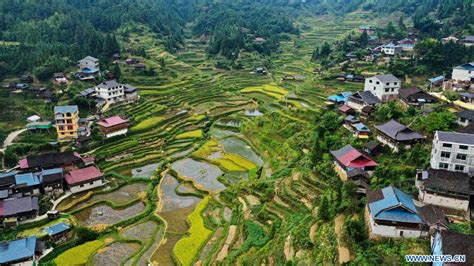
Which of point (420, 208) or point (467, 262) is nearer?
point (467, 262)

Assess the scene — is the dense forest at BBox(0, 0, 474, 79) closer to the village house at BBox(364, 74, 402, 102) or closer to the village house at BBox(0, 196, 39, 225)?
the village house at BBox(364, 74, 402, 102)

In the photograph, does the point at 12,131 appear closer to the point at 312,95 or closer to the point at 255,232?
the point at 255,232

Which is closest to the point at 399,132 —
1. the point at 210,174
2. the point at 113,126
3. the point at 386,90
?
the point at 386,90

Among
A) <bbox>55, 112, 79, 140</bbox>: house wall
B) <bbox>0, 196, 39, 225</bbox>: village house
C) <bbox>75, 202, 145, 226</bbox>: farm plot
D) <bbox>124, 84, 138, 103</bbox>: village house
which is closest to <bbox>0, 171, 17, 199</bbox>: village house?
<bbox>0, 196, 39, 225</bbox>: village house

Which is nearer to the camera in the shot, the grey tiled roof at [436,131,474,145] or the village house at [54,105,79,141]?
the grey tiled roof at [436,131,474,145]

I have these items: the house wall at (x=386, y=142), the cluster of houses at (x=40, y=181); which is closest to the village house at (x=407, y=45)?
the house wall at (x=386, y=142)

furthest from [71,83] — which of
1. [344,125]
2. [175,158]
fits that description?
[344,125]
